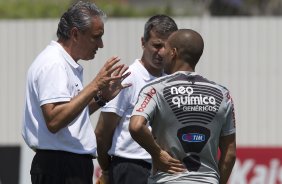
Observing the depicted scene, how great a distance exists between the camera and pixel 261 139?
621 inches

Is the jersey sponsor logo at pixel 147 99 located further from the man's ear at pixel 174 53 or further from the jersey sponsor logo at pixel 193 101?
the man's ear at pixel 174 53

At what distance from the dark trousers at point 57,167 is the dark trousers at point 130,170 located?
3.02ft

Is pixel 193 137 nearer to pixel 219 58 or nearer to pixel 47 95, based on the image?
pixel 47 95

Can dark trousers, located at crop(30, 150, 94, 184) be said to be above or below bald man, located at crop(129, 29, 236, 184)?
below

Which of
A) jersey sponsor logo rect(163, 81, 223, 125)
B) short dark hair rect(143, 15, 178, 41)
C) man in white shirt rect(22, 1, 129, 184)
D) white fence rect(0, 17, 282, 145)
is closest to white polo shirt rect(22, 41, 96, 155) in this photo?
man in white shirt rect(22, 1, 129, 184)

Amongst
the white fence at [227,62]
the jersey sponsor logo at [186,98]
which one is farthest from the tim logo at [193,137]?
the white fence at [227,62]

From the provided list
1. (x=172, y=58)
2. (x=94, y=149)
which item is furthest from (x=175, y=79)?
(x=94, y=149)

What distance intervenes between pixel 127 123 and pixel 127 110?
0.30ft

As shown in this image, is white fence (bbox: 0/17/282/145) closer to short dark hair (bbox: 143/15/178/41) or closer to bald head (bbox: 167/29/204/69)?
short dark hair (bbox: 143/15/178/41)

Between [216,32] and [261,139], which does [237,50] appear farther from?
[261,139]

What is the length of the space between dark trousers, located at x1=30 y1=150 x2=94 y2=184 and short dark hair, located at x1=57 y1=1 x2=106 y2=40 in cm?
73

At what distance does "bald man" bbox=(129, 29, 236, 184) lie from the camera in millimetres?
5594

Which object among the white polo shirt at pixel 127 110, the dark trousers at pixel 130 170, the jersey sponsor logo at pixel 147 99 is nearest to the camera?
A: the jersey sponsor logo at pixel 147 99

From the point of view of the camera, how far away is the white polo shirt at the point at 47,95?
5777 millimetres
